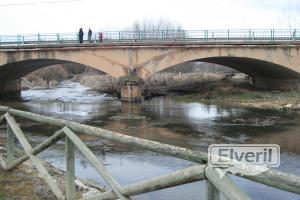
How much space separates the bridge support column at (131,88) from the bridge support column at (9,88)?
505 inches

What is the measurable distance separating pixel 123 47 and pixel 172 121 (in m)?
11.5

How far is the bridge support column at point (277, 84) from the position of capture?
33.6m

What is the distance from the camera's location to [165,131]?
18.1 meters

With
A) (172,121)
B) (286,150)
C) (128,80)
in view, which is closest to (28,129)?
(172,121)

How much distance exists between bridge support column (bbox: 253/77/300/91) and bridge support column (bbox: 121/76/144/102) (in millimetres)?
11772

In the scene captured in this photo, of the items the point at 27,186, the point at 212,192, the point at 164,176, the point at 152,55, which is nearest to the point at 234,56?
the point at 152,55

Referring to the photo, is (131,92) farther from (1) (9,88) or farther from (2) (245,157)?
(2) (245,157)

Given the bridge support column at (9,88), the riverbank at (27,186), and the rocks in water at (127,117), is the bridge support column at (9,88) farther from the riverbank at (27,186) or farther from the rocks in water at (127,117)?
the riverbank at (27,186)

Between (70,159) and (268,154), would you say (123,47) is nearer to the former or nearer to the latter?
(70,159)

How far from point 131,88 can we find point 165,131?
13.1 metres

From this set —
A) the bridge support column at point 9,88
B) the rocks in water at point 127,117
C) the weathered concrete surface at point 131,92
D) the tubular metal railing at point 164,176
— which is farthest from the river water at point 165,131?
the bridge support column at point 9,88

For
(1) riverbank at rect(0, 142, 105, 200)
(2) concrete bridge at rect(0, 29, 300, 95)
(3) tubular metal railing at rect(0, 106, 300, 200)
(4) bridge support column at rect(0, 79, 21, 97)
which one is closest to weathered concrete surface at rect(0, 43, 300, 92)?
(2) concrete bridge at rect(0, 29, 300, 95)

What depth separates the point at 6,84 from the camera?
129ft

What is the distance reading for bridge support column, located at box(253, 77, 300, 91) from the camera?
33600 millimetres
